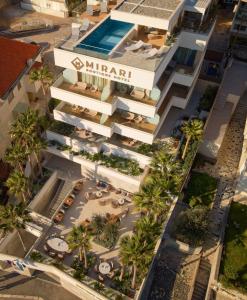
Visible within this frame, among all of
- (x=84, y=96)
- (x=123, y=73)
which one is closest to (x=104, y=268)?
(x=84, y=96)

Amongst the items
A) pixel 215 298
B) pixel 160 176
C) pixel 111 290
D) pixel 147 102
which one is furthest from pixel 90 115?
pixel 215 298

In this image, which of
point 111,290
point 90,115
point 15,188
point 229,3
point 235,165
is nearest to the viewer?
point 111,290

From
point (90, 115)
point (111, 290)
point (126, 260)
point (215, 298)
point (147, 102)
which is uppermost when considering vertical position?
point (147, 102)

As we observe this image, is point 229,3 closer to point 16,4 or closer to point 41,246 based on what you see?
point 16,4

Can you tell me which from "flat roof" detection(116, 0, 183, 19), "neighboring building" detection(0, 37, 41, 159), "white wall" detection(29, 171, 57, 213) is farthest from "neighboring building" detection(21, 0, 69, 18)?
"white wall" detection(29, 171, 57, 213)

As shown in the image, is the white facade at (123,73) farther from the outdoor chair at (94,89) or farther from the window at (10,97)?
the window at (10,97)

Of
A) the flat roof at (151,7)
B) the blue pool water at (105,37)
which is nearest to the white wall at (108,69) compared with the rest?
the blue pool water at (105,37)

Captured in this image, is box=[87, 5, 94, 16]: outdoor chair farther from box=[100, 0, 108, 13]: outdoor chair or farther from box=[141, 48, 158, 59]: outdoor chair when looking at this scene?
box=[141, 48, 158, 59]: outdoor chair
